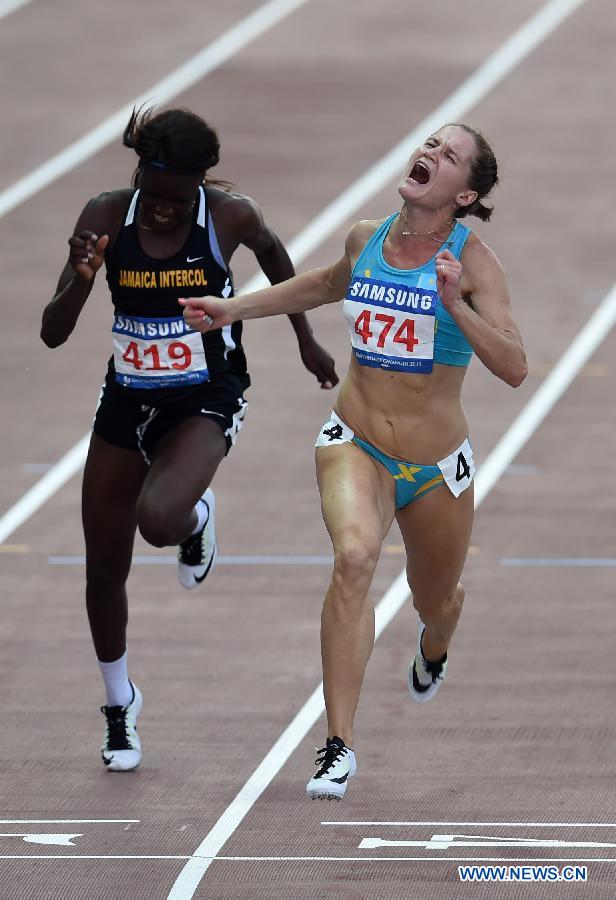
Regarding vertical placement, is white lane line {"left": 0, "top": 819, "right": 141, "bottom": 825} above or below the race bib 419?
below

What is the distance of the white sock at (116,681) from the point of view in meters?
8.89

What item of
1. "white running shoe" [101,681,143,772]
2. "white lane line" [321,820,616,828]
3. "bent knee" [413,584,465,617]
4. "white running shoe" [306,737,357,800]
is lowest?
"white running shoe" [306,737,357,800]

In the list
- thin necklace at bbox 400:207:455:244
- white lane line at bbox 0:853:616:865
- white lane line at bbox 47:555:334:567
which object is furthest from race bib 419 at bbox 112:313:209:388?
white lane line at bbox 47:555:334:567

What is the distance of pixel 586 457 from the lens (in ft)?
46.0

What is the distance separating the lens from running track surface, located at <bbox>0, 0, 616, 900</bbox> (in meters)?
7.90

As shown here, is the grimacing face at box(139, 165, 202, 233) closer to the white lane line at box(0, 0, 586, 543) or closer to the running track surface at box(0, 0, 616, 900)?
the running track surface at box(0, 0, 616, 900)

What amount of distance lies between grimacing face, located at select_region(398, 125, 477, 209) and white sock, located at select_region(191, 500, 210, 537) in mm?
2187

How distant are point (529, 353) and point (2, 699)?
294 inches

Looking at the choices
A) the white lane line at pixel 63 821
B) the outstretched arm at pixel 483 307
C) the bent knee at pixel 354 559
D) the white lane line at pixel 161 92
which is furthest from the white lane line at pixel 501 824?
the white lane line at pixel 161 92

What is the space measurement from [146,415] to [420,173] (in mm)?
1752

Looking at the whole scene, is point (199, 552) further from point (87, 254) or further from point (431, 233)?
point (431, 233)

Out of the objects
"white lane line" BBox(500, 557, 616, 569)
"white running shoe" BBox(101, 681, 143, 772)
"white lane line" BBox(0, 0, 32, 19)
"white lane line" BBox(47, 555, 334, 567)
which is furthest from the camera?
"white lane line" BBox(0, 0, 32, 19)

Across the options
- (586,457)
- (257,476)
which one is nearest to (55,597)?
(257,476)

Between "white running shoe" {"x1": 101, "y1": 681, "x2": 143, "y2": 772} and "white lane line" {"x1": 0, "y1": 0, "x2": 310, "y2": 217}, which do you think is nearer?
"white running shoe" {"x1": 101, "y1": 681, "x2": 143, "y2": 772}
